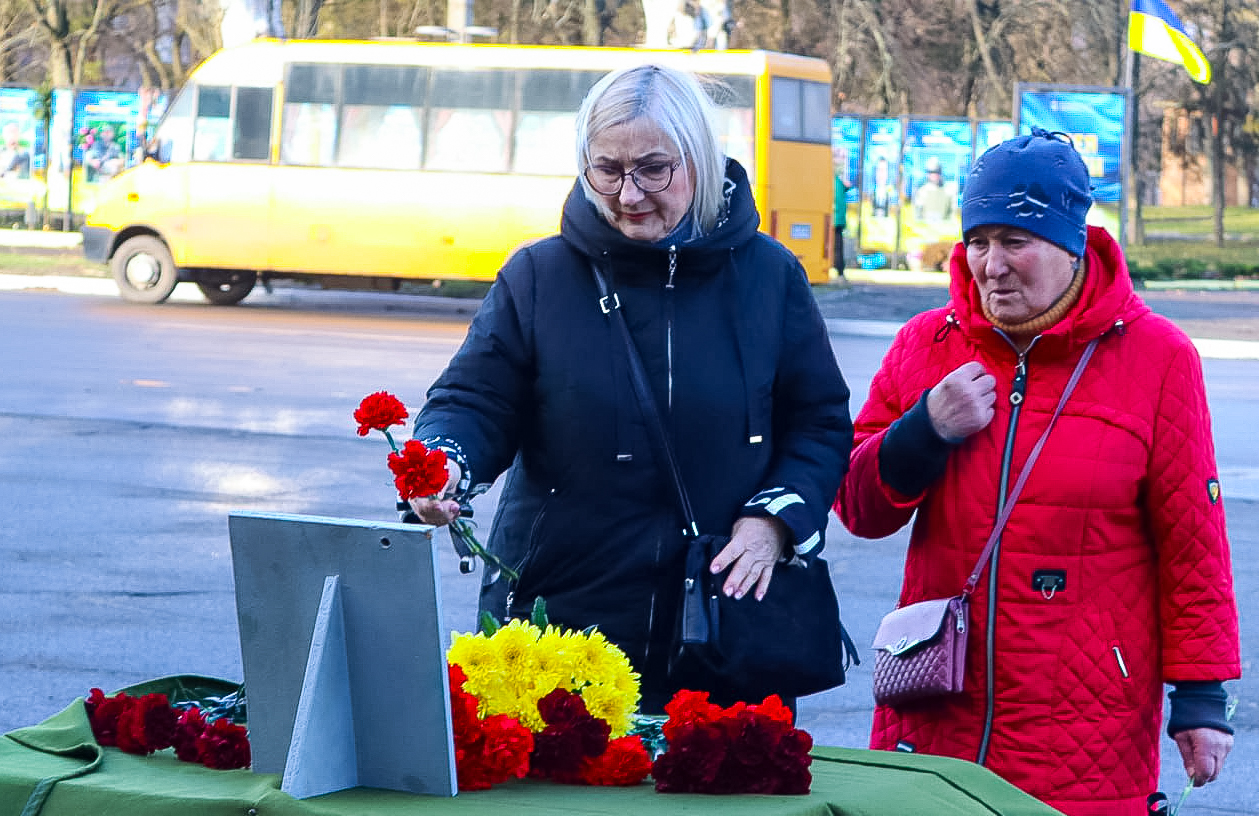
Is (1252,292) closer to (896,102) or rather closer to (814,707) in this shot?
(896,102)

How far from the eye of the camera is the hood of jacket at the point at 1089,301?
119 inches

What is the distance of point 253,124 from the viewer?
21.9 meters

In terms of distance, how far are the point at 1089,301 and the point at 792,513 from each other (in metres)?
0.63

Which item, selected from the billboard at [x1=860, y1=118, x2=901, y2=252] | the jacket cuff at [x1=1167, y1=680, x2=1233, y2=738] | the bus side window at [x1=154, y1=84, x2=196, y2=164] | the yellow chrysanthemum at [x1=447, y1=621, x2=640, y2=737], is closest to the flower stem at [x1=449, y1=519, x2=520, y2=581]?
the yellow chrysanthemum at [x1=447, y1=621, x2=640, y2=737]

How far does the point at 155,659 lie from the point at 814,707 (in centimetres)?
227

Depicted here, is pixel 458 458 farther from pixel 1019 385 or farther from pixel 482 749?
pixel 1019 385

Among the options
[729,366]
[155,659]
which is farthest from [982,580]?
[155,659]

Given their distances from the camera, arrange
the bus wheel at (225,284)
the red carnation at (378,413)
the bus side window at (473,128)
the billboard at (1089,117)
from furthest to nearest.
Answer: the billboard at (1089,117)
the bus wheel at (225,284)
the bus side window at (473,128)
the red carnation at (378,413)

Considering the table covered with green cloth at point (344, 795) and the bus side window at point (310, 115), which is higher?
the bus side window at point (310, 115)

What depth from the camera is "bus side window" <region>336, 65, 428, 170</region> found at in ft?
71.5

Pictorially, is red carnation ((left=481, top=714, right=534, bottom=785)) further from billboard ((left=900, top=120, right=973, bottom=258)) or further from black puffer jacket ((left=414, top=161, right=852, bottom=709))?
billboard ((left=900, top=120, right=973, bottom=258))

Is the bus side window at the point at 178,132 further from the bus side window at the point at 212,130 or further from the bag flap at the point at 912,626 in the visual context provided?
the bag flap at the point at 912,626

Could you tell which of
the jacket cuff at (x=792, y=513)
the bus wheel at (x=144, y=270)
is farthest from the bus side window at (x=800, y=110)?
the jacket cuff at (x=792, y=513)

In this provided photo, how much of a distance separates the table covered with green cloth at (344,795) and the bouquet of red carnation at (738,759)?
0.06 feet
